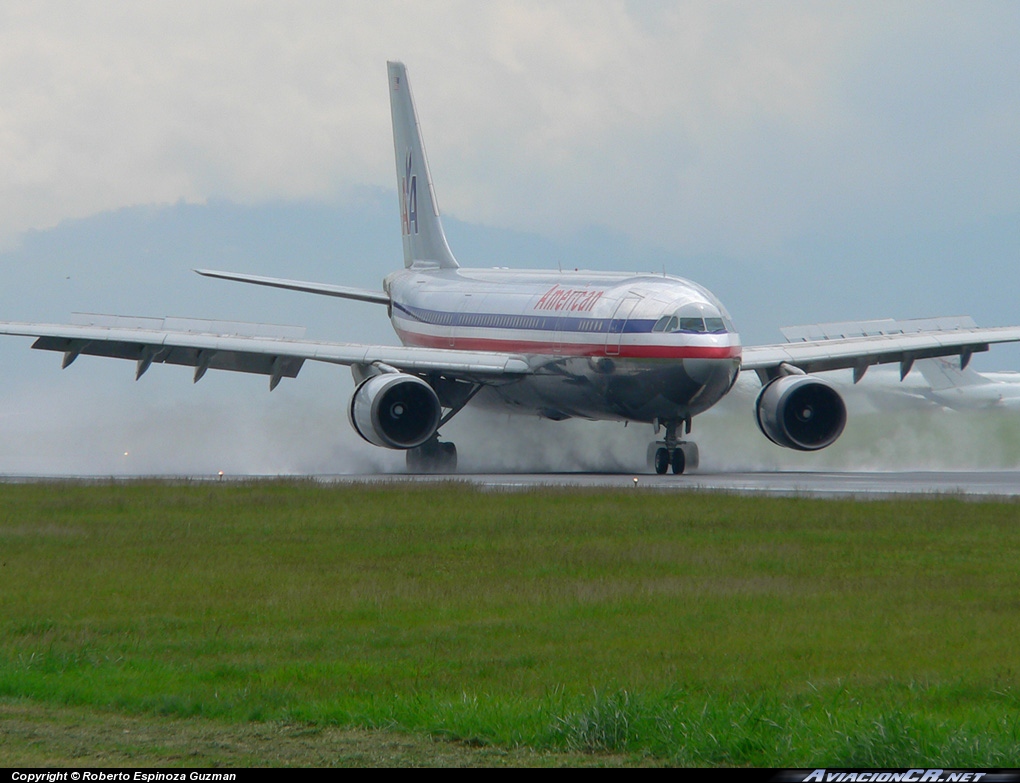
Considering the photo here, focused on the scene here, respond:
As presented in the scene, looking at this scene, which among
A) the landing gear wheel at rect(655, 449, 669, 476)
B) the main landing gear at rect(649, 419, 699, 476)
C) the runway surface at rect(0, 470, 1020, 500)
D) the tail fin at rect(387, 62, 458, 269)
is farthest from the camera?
the tail fin at rect(387, 62, 458, 269)

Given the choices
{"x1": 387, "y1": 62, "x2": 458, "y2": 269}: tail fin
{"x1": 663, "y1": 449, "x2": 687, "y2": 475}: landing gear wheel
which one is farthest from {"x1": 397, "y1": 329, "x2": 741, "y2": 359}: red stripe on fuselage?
{"x1": 387, "y1": 62, "x2": 458, "y2": 269}: tail fin

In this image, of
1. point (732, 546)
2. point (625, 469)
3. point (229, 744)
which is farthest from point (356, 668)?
point (625, 469)

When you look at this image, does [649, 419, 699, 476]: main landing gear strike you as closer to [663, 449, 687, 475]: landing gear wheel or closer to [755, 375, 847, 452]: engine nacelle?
[663, 449, 687, 475]: landing gear wheel

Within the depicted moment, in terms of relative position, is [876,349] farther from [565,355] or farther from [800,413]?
[565,355]

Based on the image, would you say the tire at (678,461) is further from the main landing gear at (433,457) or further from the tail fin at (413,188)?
the tail fin at (413,188)

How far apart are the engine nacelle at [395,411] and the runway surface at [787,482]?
129 cm

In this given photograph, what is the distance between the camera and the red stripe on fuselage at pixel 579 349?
96.0 feet

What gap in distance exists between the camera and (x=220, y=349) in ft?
108

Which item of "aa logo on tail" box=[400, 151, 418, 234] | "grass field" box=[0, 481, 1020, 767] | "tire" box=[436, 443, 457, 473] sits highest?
"aa logo on tail" box=[400, 151, 418, 234]

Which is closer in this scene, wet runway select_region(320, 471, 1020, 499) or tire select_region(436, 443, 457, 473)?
wet runway select_region(320, 471, 1020, 499)

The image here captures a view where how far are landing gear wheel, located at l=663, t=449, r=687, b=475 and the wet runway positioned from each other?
388 mm

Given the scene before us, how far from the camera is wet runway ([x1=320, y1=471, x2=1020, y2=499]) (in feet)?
80.4

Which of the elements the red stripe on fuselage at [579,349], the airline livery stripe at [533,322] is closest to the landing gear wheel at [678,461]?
the red stripe on fuselage at [579,349]
